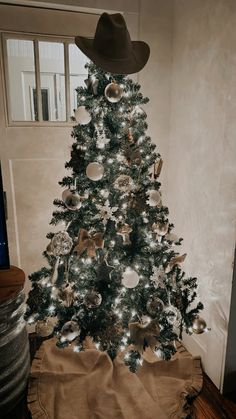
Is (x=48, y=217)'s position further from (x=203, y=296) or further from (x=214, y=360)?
(x=214, y=360)

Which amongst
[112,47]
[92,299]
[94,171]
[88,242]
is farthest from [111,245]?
[112,47]

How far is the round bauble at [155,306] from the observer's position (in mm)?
1596

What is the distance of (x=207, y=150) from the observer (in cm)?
181

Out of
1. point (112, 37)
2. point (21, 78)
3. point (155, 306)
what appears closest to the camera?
point (112, 37)

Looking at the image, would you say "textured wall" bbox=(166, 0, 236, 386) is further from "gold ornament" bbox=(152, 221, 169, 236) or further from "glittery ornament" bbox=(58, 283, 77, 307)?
"glittery ornament" bbox=(58, 283, 77, 307)

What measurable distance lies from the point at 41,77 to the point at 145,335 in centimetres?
162

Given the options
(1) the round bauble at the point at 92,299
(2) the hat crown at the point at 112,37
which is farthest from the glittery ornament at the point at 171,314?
(2) the hat crown at the point at 112,37

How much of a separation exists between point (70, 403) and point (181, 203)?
1.35m

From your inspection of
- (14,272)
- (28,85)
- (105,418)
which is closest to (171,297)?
(105,418)

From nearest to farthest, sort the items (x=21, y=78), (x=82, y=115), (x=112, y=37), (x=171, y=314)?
(x=112, y=37) → (x=82, y=115) → (x=171, y=314) → (x=21, y=78)

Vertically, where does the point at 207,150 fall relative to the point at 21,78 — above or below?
below

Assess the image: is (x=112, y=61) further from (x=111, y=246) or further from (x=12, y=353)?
(x=12, y=353)

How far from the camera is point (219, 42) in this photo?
64.2 inches

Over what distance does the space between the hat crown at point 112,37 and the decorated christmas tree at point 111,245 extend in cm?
10
